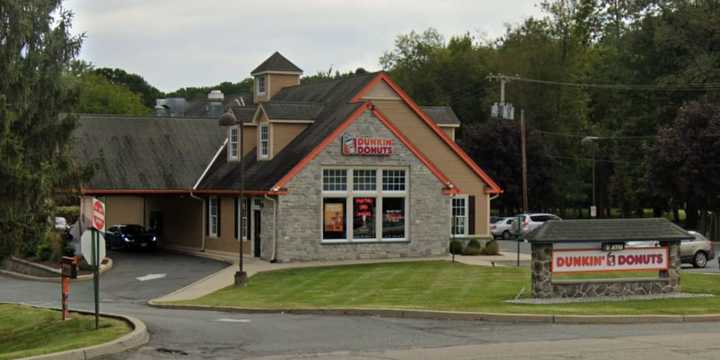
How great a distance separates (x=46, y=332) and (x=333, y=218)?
20345 mm

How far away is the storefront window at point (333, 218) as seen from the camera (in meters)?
41.2

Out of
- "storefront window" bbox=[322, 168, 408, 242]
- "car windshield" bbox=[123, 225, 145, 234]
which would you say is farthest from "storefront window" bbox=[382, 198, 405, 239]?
"car windshield" bbox=[123, 225, 145, 234]

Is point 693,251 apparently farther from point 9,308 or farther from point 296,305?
point 9,308

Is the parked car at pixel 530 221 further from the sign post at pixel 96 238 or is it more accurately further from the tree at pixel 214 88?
the tree at pixel 214 88

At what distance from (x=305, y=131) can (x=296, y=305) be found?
19.5 m

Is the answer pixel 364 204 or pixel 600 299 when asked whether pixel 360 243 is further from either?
pixel 600 299

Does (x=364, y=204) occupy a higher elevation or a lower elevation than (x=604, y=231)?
higher

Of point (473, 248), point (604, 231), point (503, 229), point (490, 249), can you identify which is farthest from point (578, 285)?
point (503, 229)

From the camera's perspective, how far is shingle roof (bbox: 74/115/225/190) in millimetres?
47156

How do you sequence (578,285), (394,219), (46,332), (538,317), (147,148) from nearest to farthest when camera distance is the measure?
(538,317) → (46,332) → (578,285) → (394,219) → (147,148)

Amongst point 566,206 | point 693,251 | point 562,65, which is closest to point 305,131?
point 693,251

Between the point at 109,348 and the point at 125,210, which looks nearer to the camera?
the point at 109,348

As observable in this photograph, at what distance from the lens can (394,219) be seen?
4259 cm

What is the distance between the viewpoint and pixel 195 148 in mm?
50750
